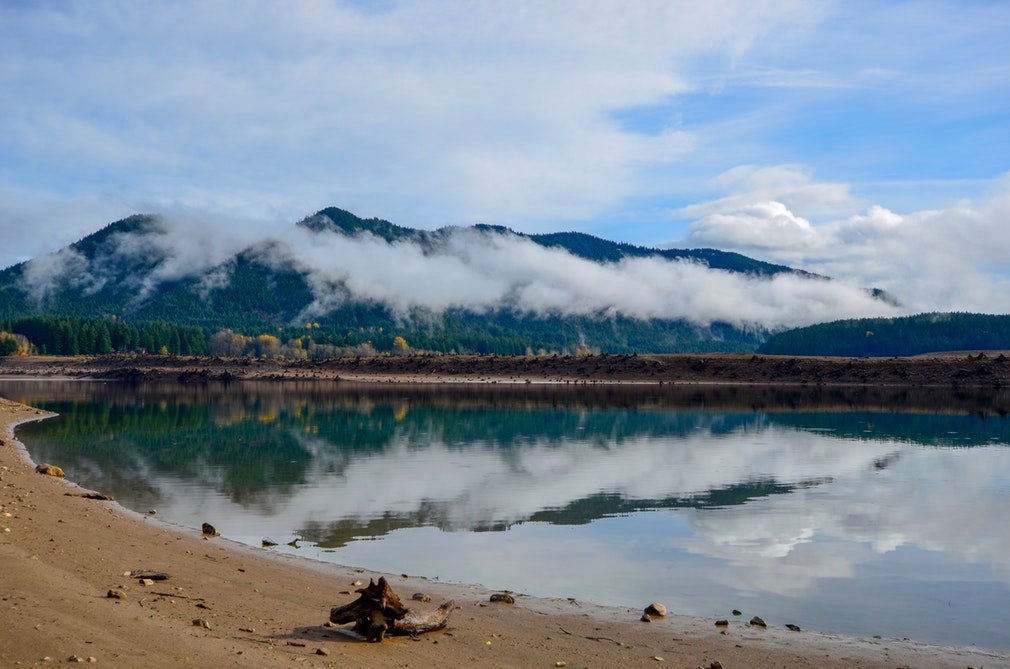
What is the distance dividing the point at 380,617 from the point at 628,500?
53.1 feet

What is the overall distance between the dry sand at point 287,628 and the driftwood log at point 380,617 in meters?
0.19

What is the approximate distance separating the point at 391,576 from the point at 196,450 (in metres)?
→ 26.7

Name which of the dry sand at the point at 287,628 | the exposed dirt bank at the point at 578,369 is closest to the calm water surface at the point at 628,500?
the dry sand at the point at 287,628

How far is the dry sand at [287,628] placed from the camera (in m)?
10.9

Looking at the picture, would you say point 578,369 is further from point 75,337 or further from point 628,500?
point 75,337

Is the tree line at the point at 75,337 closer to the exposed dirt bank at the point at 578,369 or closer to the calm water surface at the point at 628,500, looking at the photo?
the exposed dirt bank at the point at 578,369

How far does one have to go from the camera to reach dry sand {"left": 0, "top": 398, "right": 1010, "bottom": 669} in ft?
35.9

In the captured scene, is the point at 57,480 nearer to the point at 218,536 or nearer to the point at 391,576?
the point at 218,536

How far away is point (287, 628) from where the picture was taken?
41.8ft

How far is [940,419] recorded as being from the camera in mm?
61531

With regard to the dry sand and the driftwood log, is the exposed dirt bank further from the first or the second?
the driftwood log

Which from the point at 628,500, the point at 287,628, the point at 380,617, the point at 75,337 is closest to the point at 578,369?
the point at 628,500

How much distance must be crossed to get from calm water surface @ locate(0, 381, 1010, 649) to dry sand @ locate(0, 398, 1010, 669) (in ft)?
4.66

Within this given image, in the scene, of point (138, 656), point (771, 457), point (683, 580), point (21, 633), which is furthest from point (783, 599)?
point (771, 457)
